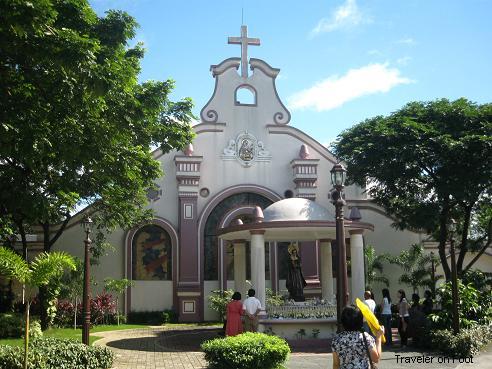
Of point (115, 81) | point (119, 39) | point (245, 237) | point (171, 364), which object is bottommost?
point (171, 364)

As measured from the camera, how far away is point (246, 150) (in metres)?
26.9

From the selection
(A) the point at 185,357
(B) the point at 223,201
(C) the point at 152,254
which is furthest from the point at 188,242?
(A) the point at 185,357

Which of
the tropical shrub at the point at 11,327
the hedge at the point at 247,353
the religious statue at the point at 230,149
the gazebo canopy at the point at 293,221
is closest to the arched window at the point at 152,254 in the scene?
the religious statue at the point at 230,149

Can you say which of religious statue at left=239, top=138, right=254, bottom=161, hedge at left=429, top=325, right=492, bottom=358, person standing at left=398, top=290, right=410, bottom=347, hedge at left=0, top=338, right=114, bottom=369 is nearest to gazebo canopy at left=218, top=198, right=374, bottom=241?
person standing at left=398, top=290, right=410, bottom=347

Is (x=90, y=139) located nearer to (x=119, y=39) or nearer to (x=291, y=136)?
(x=119, y=39)

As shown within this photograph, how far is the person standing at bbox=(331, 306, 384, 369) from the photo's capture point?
5.63m

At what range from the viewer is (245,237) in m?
19.5

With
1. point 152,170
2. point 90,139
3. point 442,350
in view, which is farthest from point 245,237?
point 90,139

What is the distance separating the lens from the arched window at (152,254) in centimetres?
2544

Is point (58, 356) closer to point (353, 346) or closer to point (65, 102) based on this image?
point (65, 102)

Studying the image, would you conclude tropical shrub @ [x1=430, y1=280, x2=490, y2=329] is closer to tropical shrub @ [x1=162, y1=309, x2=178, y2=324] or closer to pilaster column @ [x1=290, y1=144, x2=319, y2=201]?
pilaster column @ [x1=290, y1=144, x2=319, y2=201]

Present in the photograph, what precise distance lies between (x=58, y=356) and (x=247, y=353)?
3.87 metres

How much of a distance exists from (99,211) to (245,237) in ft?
21.4

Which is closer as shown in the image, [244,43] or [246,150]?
[246,150]
